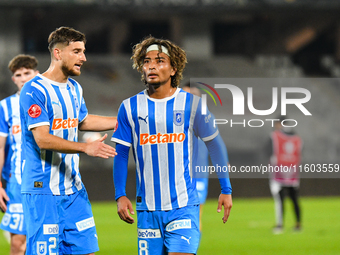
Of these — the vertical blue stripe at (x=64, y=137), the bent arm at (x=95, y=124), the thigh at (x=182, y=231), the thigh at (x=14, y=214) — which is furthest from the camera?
the thigh at (x=14, y=214)

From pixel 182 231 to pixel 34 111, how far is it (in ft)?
4.47

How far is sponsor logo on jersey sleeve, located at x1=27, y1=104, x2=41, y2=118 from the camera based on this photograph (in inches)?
151

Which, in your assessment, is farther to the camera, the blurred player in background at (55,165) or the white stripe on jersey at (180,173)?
the blurred player in background at (55,165)

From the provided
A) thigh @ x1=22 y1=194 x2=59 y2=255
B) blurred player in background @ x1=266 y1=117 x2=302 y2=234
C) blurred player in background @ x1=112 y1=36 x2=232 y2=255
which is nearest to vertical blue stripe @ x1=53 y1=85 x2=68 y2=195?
thigh @ x1=22 y1=194 x2=59 y2=255

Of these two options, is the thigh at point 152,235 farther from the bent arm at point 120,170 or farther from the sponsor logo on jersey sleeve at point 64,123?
the sponsor logo on jersey sleeve at point 64,123

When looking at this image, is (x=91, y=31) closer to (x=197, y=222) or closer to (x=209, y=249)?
(x=209, y=249)

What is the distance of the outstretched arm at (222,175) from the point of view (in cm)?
377

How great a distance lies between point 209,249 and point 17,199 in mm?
3233

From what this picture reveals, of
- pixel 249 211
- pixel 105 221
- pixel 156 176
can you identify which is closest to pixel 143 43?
pixel 156 176

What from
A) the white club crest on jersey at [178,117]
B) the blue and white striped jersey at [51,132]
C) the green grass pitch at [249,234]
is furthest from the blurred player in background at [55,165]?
the green grass pitch at [249,234]

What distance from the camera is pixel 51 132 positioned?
3934 millimetres

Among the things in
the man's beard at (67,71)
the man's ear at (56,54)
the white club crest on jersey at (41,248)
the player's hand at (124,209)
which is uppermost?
the man's ear at (56,54)

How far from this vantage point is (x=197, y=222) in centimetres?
381

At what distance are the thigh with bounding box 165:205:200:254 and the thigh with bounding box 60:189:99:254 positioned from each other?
0.68 m
